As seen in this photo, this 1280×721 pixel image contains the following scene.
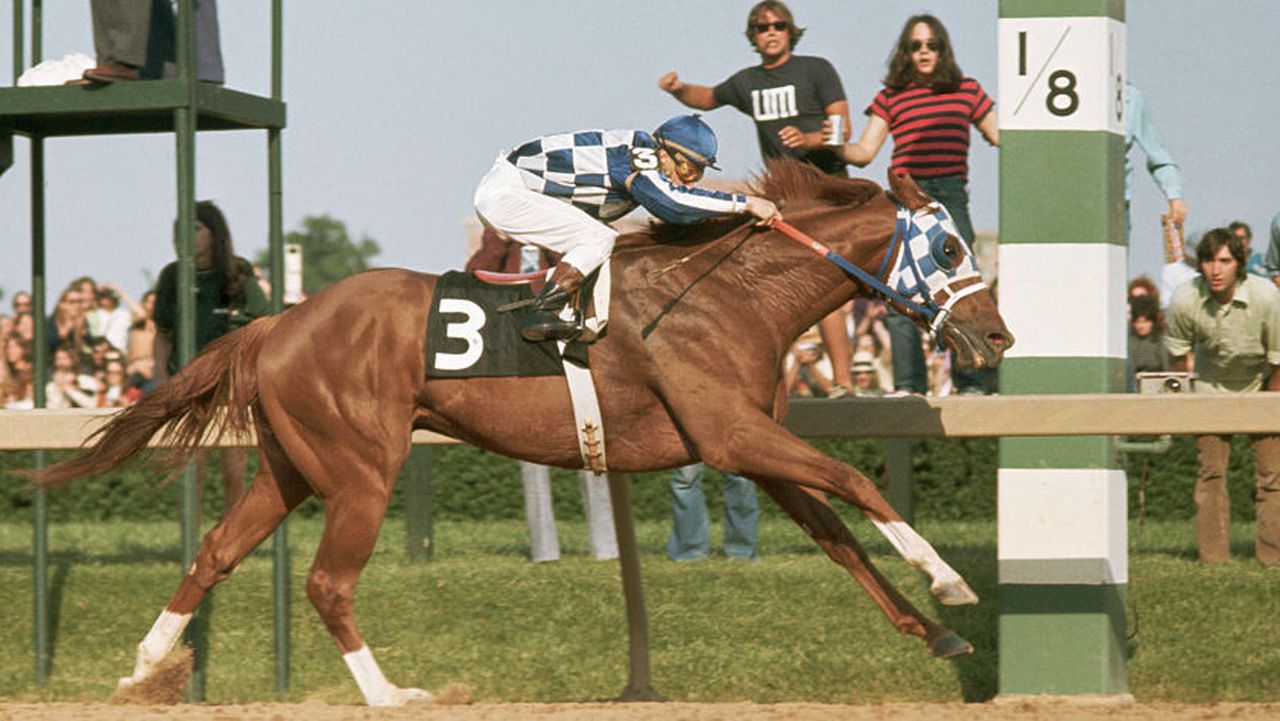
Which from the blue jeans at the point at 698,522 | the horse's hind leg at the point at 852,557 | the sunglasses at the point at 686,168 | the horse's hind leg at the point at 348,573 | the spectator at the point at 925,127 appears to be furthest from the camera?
the blue jeans at the point at 698,522

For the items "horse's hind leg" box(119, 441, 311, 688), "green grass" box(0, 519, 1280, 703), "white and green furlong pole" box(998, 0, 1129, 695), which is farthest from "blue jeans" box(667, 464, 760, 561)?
"horse's hind leg" box(119, 441, 311, 688)

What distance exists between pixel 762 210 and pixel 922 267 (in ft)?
1.73

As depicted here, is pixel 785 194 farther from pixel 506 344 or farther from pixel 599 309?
pixel 506 344

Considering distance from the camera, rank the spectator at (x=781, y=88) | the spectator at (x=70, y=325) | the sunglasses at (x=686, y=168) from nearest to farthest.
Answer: the sunglasses at (x=686, y=168), the spectator at (x=781, y=88), the spectator at (x=70, y=325)

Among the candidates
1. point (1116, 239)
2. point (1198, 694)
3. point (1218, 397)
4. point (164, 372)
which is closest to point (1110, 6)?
point (1116, 239)

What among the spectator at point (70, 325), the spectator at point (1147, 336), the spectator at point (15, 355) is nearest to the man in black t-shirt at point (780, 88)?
the spectator at point (1147, 336)

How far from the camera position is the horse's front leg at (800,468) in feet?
18.4

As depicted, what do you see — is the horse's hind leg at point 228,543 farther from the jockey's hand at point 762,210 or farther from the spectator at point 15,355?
the spectator at point 15,355

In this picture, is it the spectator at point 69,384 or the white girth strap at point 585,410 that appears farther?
the spectator at point 69,384

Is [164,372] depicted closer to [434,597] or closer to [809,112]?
[434,597]

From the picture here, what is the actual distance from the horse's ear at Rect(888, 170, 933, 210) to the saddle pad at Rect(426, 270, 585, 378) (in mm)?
1180

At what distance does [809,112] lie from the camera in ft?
26.0

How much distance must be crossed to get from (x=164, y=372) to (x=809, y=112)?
321 cm

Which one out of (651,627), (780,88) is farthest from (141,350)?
(780,88)
